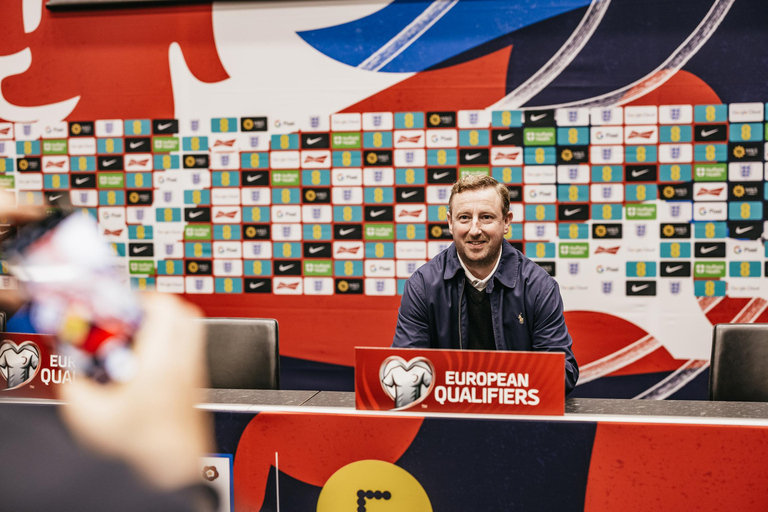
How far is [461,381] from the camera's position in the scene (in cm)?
94

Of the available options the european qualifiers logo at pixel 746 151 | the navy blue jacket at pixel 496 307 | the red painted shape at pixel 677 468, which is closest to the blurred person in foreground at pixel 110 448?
the red painted shape at pixel 677 468

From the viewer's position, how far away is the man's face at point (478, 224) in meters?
1.64

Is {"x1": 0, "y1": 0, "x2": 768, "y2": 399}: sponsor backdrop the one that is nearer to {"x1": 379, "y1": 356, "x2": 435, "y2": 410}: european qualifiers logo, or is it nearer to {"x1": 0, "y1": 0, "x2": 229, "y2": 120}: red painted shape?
{"x1": 0, "y1": 0, "x2": 229, "y2": 120}: red painted shape

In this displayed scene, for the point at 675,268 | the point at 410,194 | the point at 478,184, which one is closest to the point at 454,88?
the point at 410,194

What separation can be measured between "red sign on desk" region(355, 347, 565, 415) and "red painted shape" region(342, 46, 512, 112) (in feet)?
6.44

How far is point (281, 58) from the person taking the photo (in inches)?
109

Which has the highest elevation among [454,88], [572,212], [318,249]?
[454,88]

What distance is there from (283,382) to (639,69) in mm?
2268

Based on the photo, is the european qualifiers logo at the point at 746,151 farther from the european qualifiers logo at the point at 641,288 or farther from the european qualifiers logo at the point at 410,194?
the european qualifiers logo at the point at 410,194

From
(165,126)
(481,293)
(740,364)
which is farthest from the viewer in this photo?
(165,126)

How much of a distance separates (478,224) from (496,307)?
0.83ft

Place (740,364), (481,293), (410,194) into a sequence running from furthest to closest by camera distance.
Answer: (410,194), (481,293), (740,364)

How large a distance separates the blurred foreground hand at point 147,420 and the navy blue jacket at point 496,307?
2.48 ft

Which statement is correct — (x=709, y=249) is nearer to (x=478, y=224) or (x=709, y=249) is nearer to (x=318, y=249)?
(x=478, y=224)
